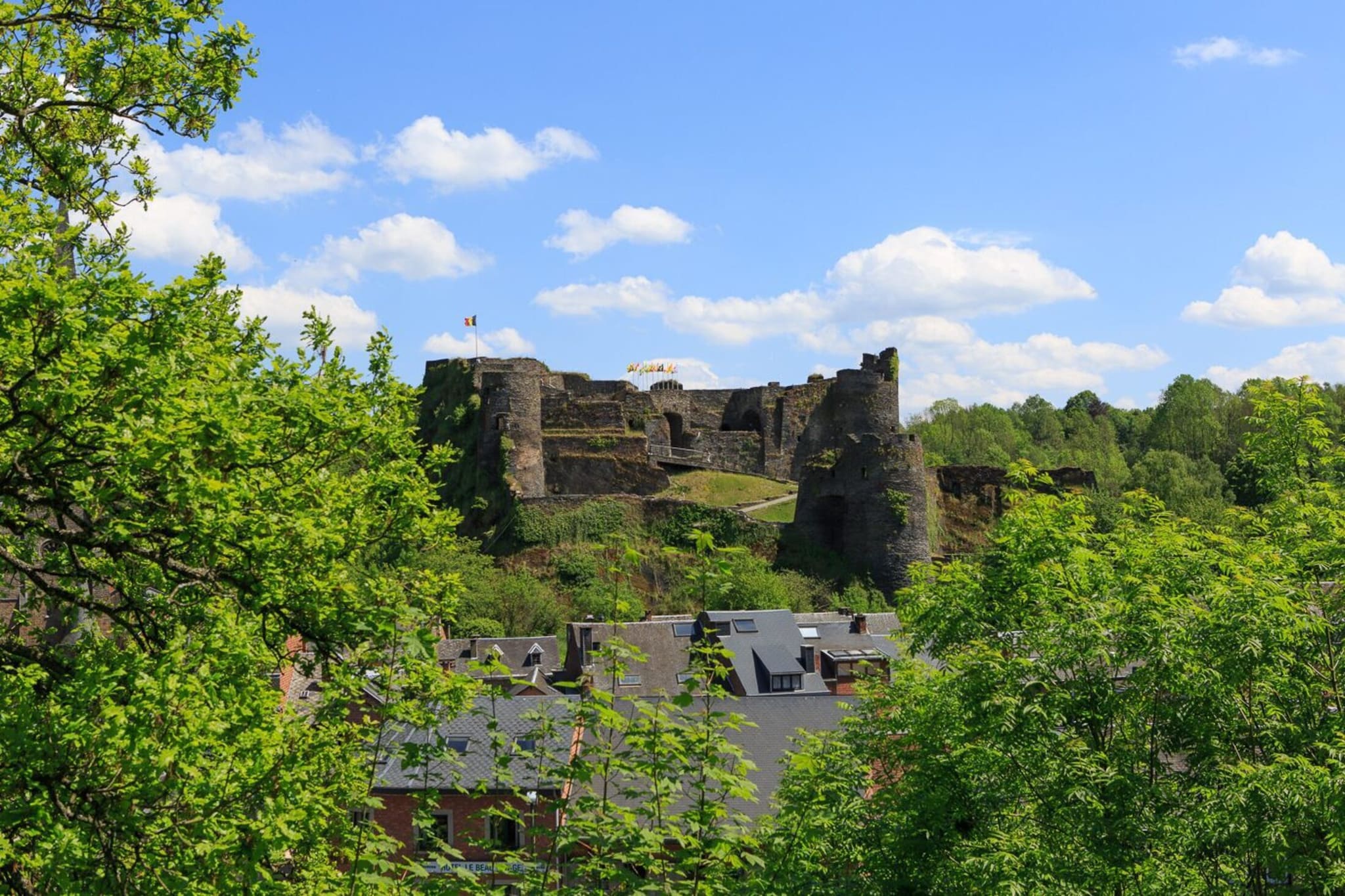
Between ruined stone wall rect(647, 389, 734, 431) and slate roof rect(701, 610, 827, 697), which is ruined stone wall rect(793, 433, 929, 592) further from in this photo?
ruined stone wall rect(647, 389, 734, 431)

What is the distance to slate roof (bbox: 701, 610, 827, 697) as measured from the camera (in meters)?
39.3

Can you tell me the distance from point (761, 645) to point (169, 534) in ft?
111

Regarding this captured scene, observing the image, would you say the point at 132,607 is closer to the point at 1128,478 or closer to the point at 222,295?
the point at 222,295

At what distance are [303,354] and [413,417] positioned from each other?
1299 mm

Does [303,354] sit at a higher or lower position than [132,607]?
higher

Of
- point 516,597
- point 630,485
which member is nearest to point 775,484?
point 630,485

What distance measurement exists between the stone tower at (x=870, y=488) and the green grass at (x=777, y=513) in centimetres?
257

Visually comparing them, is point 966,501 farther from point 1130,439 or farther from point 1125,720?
point 1130,439

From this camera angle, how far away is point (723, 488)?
204 ft

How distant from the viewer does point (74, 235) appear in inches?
368

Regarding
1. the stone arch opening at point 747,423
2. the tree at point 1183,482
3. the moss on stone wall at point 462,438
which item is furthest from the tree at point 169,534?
the tree at point 1183,482

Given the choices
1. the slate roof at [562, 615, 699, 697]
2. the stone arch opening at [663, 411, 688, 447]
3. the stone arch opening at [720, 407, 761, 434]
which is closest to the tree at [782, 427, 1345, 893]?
the slate roof at [562, 615, 699, 697]

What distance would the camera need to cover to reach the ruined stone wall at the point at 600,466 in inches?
2356

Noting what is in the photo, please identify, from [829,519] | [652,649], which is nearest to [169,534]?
[652,649]
